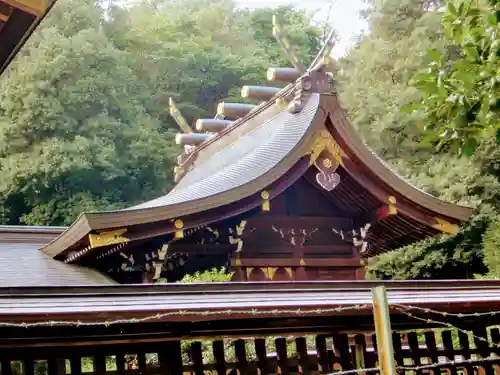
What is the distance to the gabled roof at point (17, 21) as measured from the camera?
10.3ft

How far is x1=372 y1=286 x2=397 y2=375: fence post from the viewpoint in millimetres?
2877

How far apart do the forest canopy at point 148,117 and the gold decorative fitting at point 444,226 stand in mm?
7113

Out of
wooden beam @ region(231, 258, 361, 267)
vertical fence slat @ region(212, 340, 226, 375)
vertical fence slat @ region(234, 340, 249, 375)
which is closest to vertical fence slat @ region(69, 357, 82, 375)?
vertical fence slat @ region(212, 340, 226, 375)

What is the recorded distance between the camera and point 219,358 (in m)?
4.13

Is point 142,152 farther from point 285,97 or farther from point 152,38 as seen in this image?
point 285,97

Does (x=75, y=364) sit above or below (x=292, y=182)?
below

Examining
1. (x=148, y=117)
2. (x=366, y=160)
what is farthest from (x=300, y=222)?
(x=148, y=117)

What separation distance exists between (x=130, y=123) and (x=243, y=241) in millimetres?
15493

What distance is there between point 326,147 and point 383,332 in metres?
5.08

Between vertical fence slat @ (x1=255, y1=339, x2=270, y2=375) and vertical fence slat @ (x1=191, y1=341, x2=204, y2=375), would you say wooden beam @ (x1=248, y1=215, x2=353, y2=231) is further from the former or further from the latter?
vertical fence slat @ (x1=191, y1=341, x2=204, y2=375)

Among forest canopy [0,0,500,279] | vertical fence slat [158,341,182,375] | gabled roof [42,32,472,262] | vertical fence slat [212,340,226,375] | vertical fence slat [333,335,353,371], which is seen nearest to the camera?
vertical fence slat [158,341,182,375]

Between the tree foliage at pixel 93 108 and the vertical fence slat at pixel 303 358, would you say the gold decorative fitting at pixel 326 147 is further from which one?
the tree foliage at pixel 93 108

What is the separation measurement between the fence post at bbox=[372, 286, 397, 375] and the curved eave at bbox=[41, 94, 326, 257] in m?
4.15

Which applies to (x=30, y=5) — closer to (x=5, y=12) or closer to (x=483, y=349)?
(x=5, y=12)
